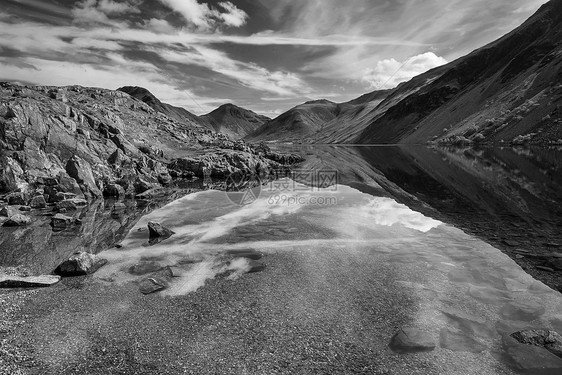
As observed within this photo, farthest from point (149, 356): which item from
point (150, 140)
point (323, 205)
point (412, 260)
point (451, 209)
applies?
point (150, 140)

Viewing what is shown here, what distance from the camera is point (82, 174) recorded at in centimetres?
4797

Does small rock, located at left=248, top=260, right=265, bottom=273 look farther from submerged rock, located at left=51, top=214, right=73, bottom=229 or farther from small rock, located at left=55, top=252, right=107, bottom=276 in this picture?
submerged rock, located at left=51, top=214, right=73, bottom=229

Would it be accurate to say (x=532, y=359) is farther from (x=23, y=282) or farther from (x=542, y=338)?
(x=23, y=282)

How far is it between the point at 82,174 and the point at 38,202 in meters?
10.3

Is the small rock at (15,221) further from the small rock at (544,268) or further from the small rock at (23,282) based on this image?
the small rock at (544,268)

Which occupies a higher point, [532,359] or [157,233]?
[157,233]

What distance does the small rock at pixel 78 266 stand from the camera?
20.5m

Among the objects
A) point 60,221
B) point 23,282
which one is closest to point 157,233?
point 23,282

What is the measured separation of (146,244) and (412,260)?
20.9 m

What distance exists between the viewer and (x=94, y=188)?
47688 mm

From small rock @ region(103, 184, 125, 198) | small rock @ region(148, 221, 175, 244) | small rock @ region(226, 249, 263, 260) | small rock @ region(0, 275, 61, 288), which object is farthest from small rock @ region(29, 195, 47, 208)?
small rock @ region(226, 249, 263, 260)

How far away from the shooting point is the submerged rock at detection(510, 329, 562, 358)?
12172mm

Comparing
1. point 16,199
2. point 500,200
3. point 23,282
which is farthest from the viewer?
point 500,200

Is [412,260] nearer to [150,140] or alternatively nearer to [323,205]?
[323,205]
